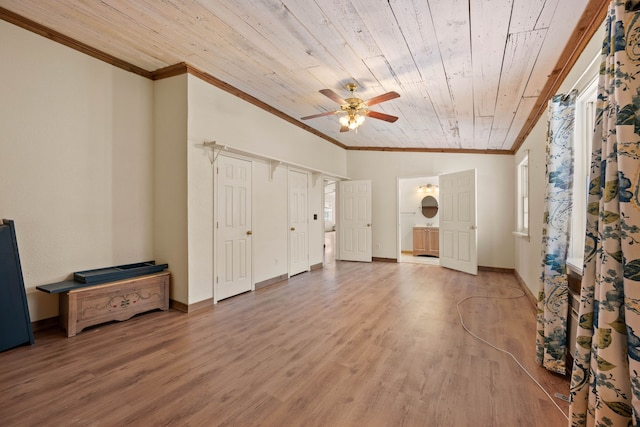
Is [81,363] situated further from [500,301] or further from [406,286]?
[500,301]

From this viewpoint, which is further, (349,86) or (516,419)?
(349,86)

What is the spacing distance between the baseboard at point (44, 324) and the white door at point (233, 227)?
164 centimetres

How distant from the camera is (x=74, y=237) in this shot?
325 cm

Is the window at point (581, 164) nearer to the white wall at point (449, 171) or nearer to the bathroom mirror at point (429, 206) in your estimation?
the white wall at point (449, 171)

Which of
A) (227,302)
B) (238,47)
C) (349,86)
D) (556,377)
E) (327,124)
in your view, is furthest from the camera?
(327,124)

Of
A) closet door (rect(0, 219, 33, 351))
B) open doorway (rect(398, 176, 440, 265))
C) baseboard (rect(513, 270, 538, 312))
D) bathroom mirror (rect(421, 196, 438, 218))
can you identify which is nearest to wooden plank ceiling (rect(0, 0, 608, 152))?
closet door (rect(0, 219, 33, 351))

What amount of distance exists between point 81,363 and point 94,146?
2.30 m

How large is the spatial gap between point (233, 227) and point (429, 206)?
20.4ft

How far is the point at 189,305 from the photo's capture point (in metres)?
3.64

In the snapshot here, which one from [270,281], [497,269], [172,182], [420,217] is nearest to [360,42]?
[172,182]

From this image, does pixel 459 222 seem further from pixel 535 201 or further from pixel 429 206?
pixel 429 206

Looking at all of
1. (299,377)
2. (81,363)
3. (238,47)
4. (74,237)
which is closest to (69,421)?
(81,363)

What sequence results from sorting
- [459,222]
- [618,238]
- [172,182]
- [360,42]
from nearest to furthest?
[618,238]
[360,42]
[172,182]
[459,222]

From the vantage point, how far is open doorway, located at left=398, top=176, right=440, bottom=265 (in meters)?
8.09
